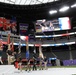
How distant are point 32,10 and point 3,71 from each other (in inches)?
1551

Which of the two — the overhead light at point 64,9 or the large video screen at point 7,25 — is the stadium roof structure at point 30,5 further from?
the large video screen at point 7,25

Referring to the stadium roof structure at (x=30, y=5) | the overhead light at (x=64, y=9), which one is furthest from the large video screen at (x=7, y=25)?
the overhead light at (x=64, y=9)

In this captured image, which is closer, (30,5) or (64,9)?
(30,5)

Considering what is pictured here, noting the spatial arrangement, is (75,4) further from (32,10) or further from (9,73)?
(9,73)

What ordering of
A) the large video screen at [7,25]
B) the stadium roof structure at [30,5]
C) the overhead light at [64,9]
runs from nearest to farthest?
the stadium roof structure at [30,5], the large video screen at [7,25], the overhead light at [64,9]

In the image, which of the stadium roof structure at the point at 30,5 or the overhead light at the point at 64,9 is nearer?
the stadium roof structure at the point at 30,5

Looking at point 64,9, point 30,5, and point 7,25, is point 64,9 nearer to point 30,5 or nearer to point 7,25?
point 30,5

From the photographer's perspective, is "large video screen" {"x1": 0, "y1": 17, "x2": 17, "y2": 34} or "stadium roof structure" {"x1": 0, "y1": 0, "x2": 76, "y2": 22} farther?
"large video screen" {"x1": 0, "y1": 17, "x2": 17, "y2": 34}

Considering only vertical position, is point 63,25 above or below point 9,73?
above

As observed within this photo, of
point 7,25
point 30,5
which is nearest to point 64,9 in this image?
point 30,5

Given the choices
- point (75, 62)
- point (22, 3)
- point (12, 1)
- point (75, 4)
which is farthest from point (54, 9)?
point (75, 62)

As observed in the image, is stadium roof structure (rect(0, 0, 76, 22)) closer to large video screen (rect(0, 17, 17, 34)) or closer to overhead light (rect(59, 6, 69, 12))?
overhead light (rect(59, 6, 69, 12))

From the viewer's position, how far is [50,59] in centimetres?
4766

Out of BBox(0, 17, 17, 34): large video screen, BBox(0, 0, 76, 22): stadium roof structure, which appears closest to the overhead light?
BBox(0, 0, 76, 22): stadium roof structure
